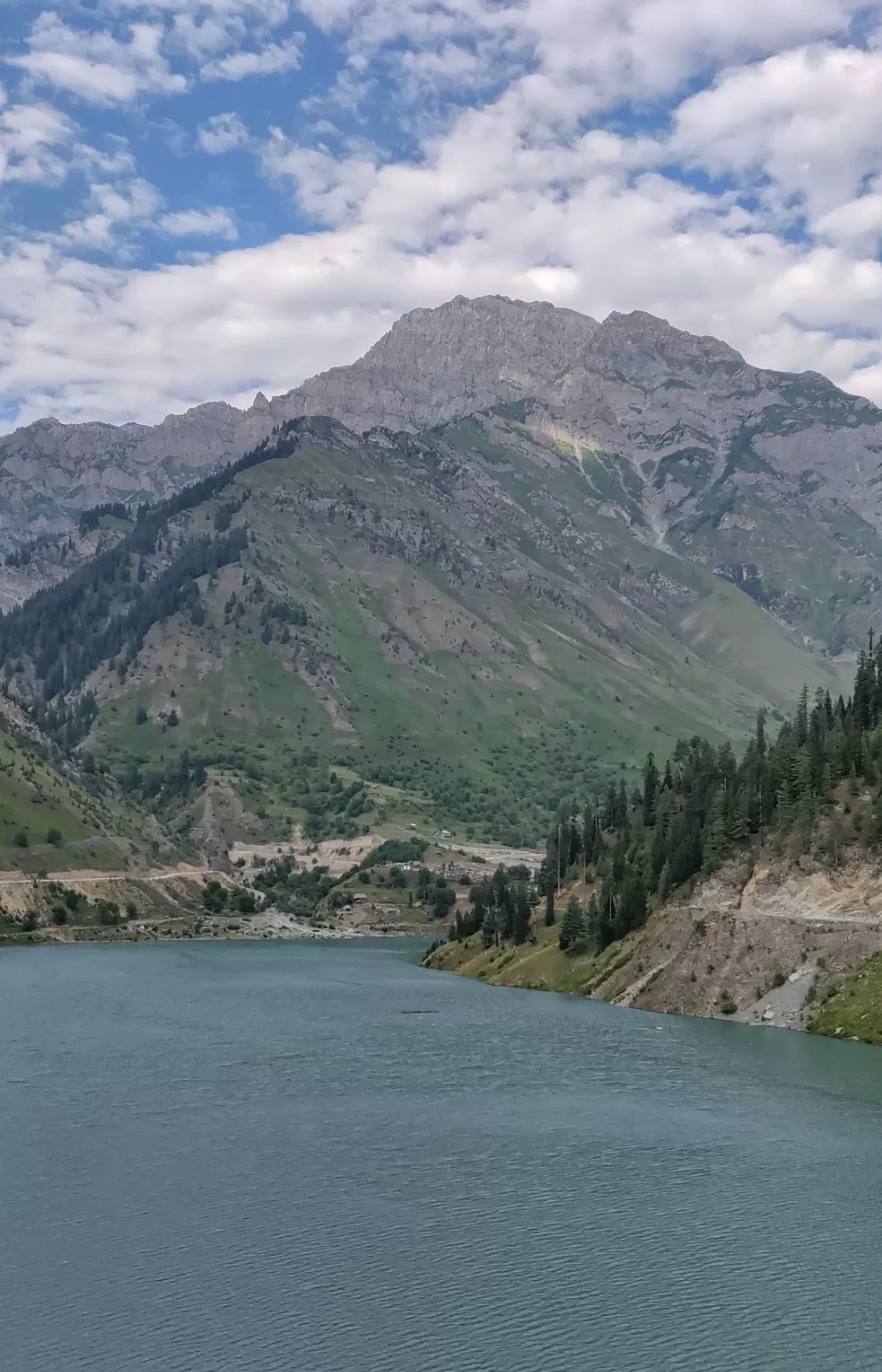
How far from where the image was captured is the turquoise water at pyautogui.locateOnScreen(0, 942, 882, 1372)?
58.6 metres

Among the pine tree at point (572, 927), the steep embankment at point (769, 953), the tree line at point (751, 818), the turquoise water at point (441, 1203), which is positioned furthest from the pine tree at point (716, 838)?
the turquoise water at point (441, 1203)

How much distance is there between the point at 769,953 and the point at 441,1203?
79547 millimetres

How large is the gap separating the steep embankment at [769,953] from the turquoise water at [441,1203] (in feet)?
22.3

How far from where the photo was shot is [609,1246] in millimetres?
71188

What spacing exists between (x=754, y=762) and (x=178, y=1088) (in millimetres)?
112465

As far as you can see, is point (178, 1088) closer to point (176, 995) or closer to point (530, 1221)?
point (530, 1221)

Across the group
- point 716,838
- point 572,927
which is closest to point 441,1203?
point 716,838

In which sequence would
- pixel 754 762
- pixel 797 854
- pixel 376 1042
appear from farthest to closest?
1. pixel 754 762
2. pixel 797 854
3. pixel 376 1042

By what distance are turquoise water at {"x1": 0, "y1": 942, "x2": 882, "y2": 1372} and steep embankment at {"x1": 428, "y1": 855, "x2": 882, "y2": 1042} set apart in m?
6.79

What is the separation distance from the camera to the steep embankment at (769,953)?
138 m

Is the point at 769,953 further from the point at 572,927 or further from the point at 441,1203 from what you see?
the point at 441,1203

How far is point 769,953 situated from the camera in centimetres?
14788

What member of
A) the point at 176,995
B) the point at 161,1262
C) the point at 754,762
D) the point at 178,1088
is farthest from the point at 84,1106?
the point at 754,762

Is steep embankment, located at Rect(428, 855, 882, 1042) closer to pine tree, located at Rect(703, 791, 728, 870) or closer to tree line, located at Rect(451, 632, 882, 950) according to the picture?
pine tree, located at Rect(703, 791, 728, 870)
